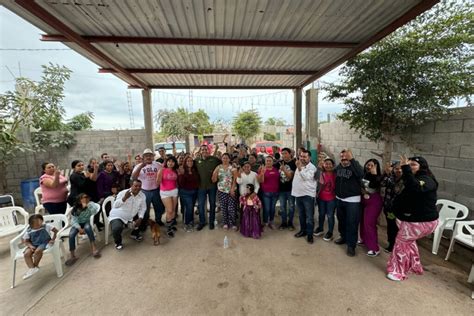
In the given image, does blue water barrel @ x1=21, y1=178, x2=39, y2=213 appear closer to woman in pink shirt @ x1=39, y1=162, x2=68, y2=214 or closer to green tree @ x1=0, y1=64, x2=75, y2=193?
green tree @ x1=0, y1=64, x2=75, y2=193

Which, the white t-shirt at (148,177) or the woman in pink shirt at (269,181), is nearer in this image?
the woman in pink shirt at (269,181)

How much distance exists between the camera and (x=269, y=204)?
3.89m

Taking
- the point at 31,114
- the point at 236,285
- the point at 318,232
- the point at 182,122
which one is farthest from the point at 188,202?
the point at 182,122

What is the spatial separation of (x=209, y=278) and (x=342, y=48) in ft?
15.0

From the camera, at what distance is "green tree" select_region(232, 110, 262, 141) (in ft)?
65.0

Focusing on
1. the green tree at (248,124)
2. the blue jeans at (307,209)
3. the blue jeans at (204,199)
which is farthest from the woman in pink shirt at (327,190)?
the green tree at (248,124)

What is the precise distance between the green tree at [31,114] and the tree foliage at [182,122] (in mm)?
7238

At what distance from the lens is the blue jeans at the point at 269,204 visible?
12.6ft

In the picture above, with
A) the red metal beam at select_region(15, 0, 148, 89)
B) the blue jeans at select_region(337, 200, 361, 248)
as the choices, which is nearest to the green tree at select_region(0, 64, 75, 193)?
the red metal beam at select_region(15, 0, 148, 89)

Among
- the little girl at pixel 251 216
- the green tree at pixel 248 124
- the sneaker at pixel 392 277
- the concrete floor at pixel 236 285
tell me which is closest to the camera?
the concrete floor at pixel 236 285

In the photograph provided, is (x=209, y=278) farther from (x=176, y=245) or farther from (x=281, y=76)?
(x=281, y=76)

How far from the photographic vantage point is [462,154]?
10.7 feet

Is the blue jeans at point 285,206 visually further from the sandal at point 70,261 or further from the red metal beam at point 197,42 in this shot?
the sandal at point 70,261

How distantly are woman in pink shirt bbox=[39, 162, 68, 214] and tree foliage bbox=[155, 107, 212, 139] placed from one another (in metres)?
9.34
